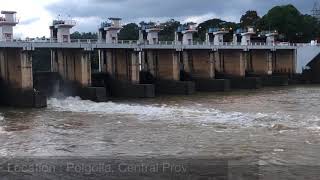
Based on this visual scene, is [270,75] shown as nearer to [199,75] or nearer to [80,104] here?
[199,75]

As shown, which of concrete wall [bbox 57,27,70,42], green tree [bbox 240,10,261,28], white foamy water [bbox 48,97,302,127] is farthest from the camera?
green tree [bbox 240,10,261,28]

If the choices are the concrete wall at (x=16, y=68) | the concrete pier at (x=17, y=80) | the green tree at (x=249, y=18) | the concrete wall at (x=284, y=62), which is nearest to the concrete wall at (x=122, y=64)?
the concrete pier at (x=17, y=80)

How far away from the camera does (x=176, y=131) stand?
89.7 ft

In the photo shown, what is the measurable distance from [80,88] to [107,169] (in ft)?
110

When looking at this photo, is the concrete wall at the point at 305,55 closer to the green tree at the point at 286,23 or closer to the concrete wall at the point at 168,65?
the concrete wall at the point at 168,65

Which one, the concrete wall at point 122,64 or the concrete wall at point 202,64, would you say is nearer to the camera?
the concrete wall at point 122,64

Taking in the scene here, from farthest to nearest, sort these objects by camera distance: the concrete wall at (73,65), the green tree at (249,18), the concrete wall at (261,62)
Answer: the green tree at (249,18) < the concrete wall at (261,62) < the concrete wall at (73,65)

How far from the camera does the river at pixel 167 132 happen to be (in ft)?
70.4

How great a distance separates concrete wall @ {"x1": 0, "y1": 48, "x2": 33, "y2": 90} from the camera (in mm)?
44531

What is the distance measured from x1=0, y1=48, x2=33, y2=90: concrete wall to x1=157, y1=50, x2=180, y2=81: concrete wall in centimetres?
2118

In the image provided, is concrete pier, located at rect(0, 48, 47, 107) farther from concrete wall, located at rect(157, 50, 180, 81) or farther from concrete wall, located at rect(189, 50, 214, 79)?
concrete wall, located at rect(189, 50, 214, 79)

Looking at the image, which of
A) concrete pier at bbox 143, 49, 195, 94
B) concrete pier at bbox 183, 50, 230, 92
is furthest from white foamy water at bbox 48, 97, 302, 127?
concrete pier at bbox 183, 50, 230, 92

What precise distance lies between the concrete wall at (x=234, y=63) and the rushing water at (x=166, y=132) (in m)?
32.5

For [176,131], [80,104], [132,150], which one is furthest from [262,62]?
[132,150]
